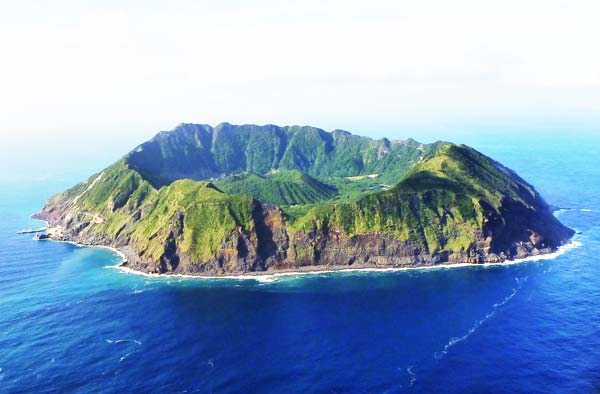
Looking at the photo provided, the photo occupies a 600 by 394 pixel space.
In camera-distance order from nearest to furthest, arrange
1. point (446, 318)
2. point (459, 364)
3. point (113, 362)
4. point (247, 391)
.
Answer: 1. point (247, 391)
2. point (459, 364)
3. point (113, 362)
4. point (446, 318)

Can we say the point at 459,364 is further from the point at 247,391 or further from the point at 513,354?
the point at 247,391

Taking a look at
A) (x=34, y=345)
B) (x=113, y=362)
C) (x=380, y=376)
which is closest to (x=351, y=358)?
(x=380, y=376)

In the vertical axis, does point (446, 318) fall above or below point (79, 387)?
above

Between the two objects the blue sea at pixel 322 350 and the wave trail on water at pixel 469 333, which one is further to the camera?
the wave trail on water at pixel 469 333

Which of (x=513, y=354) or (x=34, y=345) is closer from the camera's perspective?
(x=513, y=354)

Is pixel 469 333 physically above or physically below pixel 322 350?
above

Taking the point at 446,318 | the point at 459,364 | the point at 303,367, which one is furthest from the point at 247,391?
the point at 446,318

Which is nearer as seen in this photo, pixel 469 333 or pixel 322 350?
pixel 322 350

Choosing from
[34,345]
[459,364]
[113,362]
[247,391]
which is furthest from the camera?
[34,345]

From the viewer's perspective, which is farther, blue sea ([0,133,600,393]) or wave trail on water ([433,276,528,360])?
wave trail on water ([433,276,528,360])
